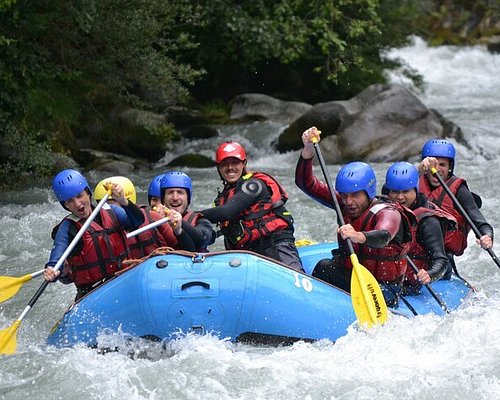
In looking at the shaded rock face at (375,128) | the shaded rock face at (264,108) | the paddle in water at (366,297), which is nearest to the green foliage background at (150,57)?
the shaded rock face at (264,108)

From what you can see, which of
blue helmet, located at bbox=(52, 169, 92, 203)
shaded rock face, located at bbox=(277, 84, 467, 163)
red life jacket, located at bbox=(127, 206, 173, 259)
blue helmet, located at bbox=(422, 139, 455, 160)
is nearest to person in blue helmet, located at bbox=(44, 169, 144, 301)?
blue helmet, located at bbox=(52, 169, 92, 203)

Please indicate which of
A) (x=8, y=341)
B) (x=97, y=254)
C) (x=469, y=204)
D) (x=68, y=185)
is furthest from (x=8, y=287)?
(x=469, y=204)

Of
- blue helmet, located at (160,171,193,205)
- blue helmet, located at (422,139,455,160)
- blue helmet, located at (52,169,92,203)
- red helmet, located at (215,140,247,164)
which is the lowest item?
blue helmet, located at (422,139,455,160)

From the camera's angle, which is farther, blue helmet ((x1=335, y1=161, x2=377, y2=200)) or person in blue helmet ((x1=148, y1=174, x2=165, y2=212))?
person in blue helmet ((x1=148, y1=174, x2=165, y2=212))

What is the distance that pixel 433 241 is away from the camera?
6.29 meters

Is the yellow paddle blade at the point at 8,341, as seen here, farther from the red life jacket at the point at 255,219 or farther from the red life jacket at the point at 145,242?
the red life jacket at the point at 255,219

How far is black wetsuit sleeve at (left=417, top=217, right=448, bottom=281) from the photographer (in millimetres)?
6242

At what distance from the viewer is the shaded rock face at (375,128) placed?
13383mm

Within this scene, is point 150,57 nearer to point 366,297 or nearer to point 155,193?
point 155,193

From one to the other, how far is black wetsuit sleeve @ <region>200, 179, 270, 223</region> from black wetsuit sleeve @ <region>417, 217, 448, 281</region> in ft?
3.72

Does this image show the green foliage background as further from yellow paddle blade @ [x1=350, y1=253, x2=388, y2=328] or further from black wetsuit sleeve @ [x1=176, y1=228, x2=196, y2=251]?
yellow paddle blade @ [x1=350, y1=253, x2=388, y2=328]

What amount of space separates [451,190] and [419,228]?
0.81 metres

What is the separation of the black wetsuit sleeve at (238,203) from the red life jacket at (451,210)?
1.54 meters

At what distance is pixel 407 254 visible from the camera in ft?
21.0
